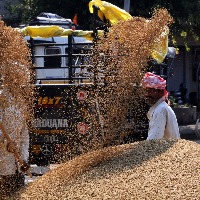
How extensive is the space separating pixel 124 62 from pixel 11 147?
94 centimetres

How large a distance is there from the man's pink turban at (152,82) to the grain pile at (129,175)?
685 millimetres

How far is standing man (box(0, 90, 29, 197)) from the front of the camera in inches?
157

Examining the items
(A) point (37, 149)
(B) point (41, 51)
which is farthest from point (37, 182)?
(B) point (41, 51)

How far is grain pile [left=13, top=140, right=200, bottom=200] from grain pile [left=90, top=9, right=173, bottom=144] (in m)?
0.28

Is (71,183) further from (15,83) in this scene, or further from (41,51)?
(41,51)

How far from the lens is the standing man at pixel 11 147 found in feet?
13.1

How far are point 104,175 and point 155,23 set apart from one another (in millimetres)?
1196

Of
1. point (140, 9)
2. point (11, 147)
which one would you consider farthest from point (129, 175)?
point (140, 9)

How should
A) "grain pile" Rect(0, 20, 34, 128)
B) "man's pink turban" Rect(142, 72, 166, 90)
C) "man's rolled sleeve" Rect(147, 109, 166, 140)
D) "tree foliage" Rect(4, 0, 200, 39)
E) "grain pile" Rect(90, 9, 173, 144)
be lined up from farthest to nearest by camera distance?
"tree foliage" Rect(4, 0, 200, 39) → "man's rolled sleeve" Rect(147, 109, 166, 140) → "man's pink turban" Rect(142, 72, 166, 90) → "grain pile" Rect(90, 9, 173, 144) → "grain pile" Rect(0, 20, 34, 128)

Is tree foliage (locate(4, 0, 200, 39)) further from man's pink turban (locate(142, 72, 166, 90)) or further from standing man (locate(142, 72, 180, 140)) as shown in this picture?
man's pink turban (locate(142, 72, 166, 90))

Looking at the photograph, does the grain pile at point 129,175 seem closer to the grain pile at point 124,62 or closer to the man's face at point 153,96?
the grain pile at point 124,62

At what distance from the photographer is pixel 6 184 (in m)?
4.43

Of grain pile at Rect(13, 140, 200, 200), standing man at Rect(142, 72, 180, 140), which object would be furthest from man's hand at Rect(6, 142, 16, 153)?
standing man at Rect(142, 72, 180, 140)

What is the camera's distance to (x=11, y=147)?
4.08m
